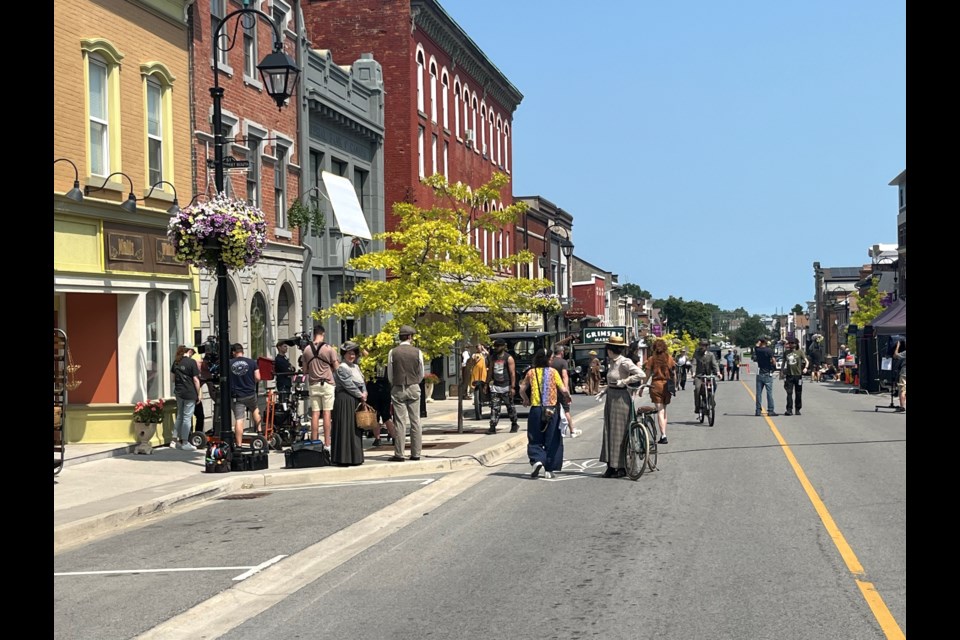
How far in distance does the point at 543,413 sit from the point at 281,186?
614 inches

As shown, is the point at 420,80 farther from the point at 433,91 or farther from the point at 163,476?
the point at 163,476

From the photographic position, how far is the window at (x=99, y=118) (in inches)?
754

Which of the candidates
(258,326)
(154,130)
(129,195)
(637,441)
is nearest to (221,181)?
(129,195)

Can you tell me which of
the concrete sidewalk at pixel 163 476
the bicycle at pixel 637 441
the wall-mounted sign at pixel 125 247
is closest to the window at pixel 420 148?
the concrete sidewalk at pixel 163 476

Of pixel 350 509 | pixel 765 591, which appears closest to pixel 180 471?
pixel 350 509

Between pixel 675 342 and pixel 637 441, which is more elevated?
pixel 637 441

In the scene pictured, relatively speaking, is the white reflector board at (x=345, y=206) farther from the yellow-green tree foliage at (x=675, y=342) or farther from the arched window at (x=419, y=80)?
the yellow-green tree foliage at (x=675, y=342)

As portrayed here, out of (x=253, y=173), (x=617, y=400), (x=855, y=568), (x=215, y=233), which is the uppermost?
(x=253, y=173)

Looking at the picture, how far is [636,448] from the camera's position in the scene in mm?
14242

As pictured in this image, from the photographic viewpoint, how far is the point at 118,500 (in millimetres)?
13070

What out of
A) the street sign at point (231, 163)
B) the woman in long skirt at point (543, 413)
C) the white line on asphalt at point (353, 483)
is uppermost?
the street sign at point (231, 163)

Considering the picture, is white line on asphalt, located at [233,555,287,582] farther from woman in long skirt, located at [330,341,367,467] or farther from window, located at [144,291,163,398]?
window, located at [144,291,163,398]

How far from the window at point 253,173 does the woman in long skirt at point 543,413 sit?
13.3 meters
